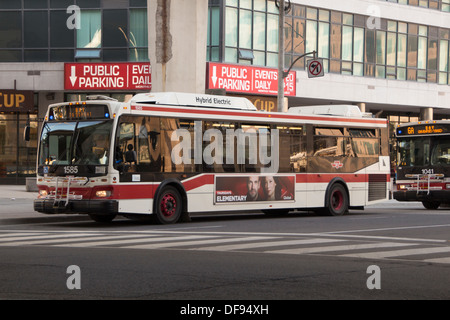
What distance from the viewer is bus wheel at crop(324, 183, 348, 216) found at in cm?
2231

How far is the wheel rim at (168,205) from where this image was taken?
18.2 meters

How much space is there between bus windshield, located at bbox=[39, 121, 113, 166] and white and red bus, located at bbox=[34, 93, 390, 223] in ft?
0.08

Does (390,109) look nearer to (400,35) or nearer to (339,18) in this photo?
(400,35)

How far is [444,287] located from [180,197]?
35.1ft

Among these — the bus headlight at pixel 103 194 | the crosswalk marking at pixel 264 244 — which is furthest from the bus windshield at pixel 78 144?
the crosswalk marking at pixel 264 244

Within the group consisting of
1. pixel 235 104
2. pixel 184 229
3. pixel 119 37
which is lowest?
pixel 184 229

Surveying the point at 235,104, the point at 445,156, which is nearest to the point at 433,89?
the point at 445,156

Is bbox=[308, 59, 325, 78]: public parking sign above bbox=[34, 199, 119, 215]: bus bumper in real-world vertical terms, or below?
above

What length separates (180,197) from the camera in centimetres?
1867

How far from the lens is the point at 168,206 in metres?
18.3

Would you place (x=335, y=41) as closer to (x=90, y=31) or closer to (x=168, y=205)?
(x=90, y=31)
